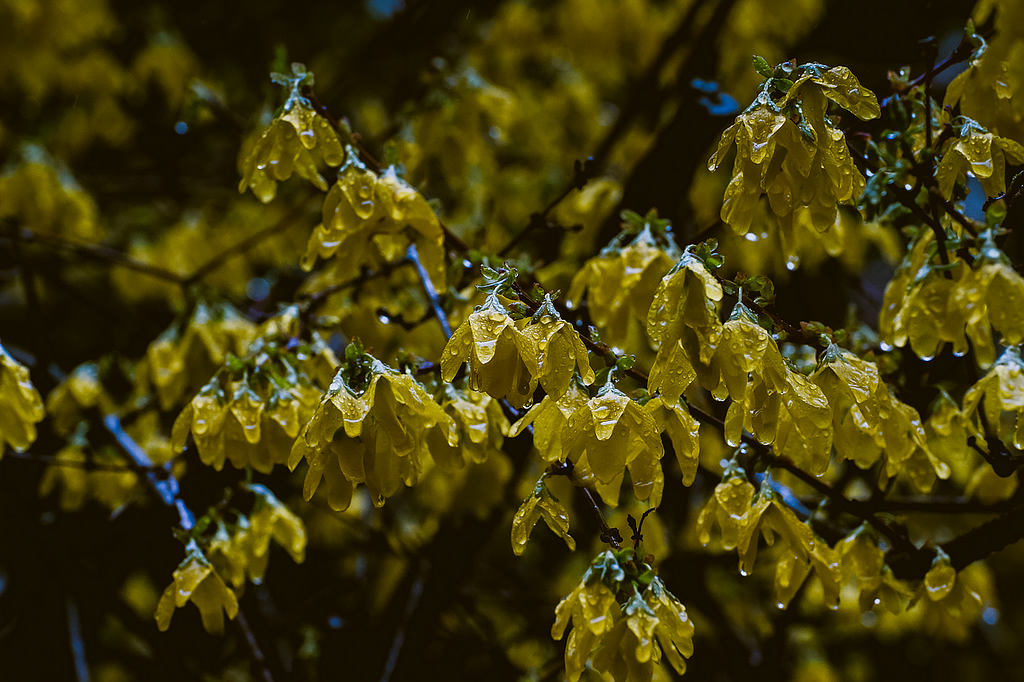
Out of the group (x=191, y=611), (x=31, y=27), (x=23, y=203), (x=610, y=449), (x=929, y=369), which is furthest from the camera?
(x=31, y=27)

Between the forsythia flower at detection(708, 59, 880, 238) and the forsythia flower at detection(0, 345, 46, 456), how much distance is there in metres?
1.71

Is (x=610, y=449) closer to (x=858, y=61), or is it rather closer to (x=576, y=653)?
(x=576, y=653)

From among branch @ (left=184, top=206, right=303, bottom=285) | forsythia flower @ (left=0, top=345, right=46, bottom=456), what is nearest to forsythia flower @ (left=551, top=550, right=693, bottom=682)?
forsythia flower @ (left=0, top=345, right=46, bottom=456)

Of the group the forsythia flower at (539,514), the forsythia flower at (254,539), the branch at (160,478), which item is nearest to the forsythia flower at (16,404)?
the branch at (160,478)

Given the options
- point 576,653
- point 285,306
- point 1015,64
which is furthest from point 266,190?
point 1015,64

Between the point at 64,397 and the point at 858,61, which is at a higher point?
the point at 858,61

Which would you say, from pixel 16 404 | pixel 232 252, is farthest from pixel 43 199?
pixel 16 404

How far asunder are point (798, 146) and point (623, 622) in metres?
0.95

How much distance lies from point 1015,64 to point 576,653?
138cm

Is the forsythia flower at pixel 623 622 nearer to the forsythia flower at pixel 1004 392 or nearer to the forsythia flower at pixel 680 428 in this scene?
the forsythia flower at pixel 680 428

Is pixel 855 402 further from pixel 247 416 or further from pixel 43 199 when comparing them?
pixel 43 199

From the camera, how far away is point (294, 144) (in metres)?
1.86

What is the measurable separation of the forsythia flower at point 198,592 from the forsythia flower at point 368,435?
0.49 meters

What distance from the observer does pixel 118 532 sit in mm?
3090
